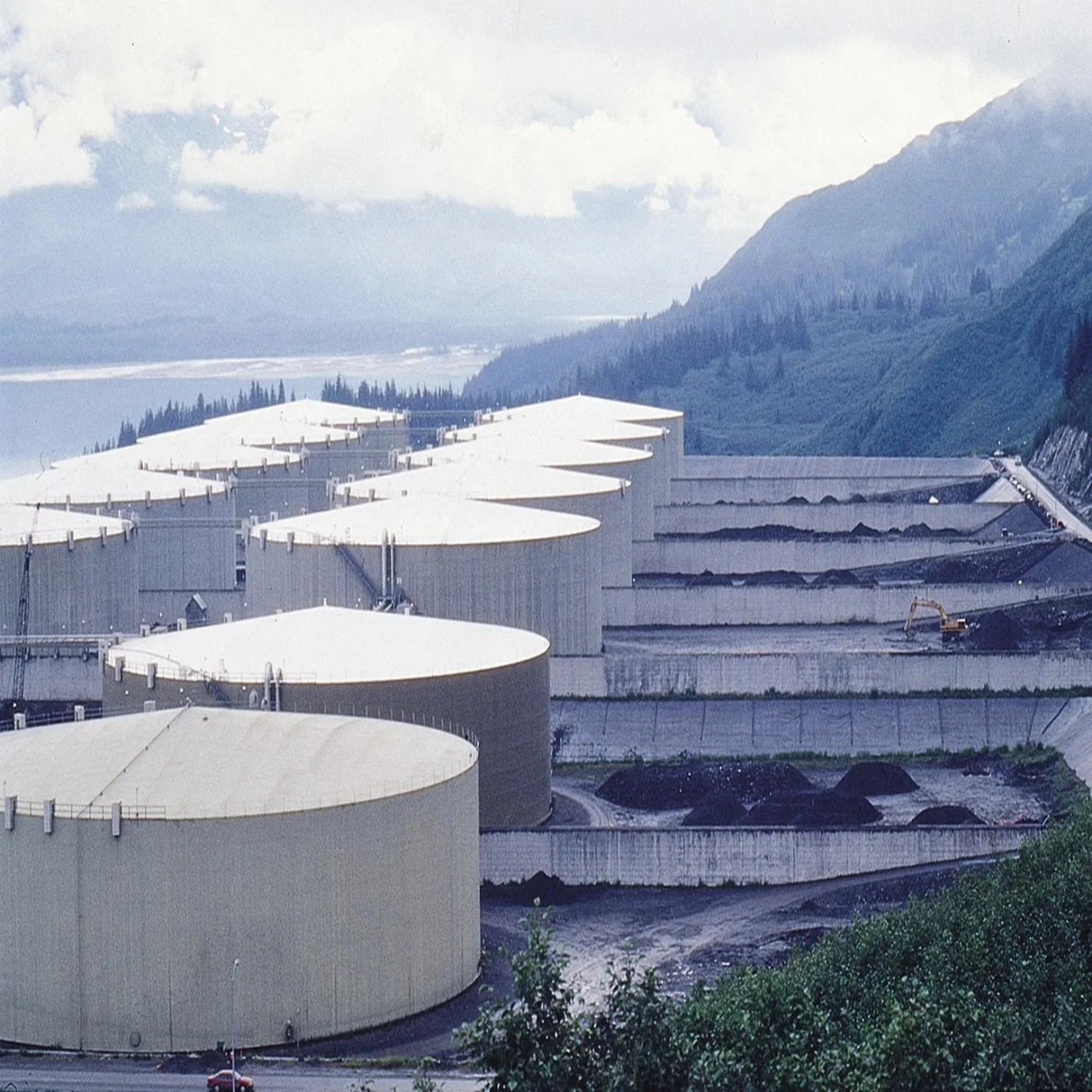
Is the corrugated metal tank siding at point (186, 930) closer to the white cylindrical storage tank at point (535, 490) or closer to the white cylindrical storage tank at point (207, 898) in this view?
the white cylindrical storage tank at point (207, 898)

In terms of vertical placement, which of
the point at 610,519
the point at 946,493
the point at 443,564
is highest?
the point at 443,564

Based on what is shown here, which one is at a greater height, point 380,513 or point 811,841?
point 380,513

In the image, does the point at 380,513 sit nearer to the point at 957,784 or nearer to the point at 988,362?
the point at 957,784

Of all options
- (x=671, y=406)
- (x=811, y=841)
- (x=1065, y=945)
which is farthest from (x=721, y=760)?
(x=671, y=406)

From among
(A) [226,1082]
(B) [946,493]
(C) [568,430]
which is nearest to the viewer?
(A) [226,1082]

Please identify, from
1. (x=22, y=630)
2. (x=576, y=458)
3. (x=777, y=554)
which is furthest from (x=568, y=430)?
(x=22, y=630)

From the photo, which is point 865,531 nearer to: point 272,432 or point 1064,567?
point 1064,567

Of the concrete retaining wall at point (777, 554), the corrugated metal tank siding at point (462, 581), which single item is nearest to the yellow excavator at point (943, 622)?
the concrete retaining wall at point (777, 554)
